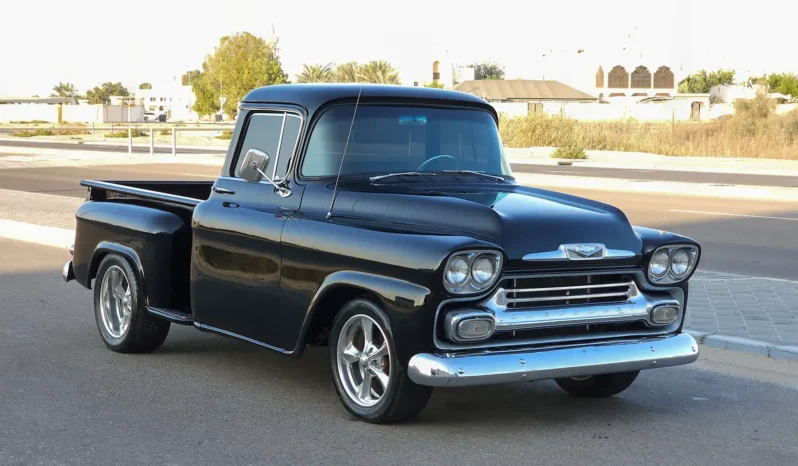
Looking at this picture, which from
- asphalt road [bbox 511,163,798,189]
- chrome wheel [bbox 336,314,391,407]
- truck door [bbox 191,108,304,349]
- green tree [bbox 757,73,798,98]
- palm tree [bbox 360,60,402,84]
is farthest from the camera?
green tree [bbox 757,73,798,98]

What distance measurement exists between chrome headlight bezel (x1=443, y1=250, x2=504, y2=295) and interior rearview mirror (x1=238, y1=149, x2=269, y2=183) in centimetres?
170

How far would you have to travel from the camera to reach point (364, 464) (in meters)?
5.15

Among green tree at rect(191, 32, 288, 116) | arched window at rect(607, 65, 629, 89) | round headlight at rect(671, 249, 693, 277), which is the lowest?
round headlight at rect(671, 249, 693, 277)

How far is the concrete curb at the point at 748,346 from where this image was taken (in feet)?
24.3

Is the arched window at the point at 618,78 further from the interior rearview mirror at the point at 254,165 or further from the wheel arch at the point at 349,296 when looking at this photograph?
the wheel arch at the point at 349,296

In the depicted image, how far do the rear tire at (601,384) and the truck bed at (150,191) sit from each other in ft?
8.84

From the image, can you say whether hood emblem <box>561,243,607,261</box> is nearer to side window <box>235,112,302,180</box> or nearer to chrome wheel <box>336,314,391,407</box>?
chrome wheel <box>336,314,391,407</box>

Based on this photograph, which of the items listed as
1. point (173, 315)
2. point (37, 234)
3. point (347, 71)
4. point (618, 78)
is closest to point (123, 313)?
point (173, 315)

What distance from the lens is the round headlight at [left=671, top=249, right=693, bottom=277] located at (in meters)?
6.00

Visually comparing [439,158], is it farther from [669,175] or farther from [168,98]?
[168,98]

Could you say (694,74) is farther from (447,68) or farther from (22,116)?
(22,116)

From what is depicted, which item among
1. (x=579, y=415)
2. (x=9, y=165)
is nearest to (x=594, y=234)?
(x=579, y=415)

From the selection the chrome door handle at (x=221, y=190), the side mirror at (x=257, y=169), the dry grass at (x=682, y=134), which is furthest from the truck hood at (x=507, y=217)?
the dry grass at (x=682, y=134)

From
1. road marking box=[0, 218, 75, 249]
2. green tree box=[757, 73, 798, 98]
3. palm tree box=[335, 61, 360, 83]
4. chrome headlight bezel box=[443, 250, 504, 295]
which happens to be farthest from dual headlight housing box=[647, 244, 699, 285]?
green tree box=[757, 73, 798, 98]
